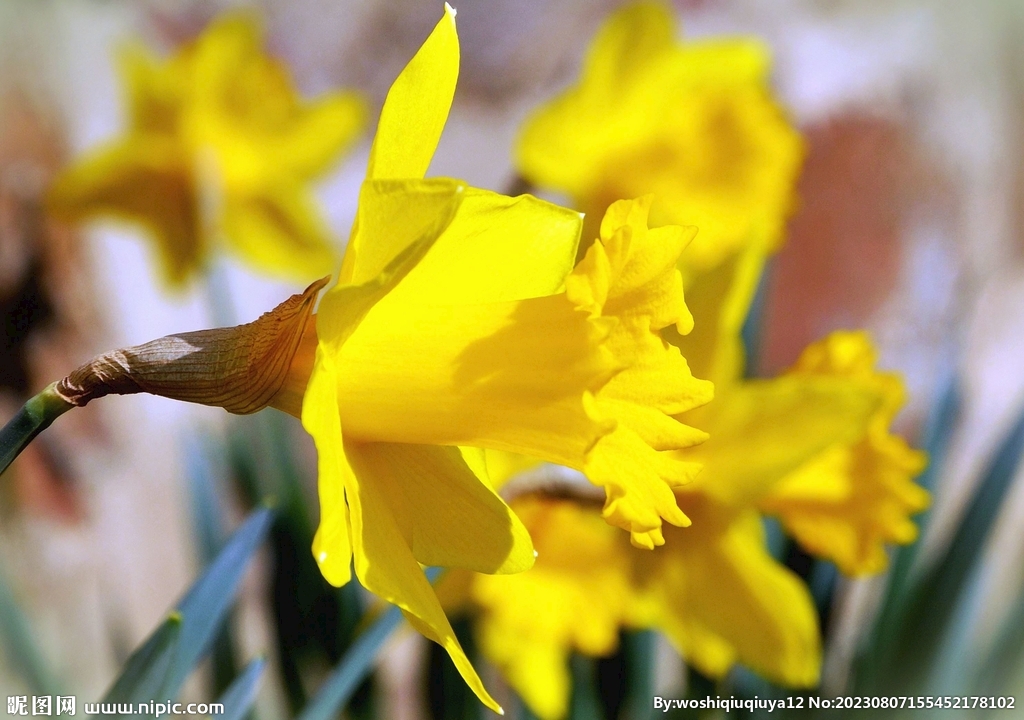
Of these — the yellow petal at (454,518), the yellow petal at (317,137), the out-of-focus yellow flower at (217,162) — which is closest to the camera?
the yellow petal at (454,518)

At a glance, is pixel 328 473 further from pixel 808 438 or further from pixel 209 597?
pixel 808 438

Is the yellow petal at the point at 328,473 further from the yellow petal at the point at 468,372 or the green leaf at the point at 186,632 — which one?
the green leaf at the point at 186,632

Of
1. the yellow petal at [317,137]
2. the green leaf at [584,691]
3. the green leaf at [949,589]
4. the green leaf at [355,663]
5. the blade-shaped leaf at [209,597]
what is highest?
the yellow petal at [317,137]

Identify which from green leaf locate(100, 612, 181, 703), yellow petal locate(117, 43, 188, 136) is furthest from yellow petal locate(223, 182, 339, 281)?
green leaf locate(100, 612, 181, 703)

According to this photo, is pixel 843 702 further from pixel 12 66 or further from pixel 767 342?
pixel 12 66

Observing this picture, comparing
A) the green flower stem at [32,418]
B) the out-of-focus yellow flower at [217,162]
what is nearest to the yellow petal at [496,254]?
the green flower stem at [32,418]
